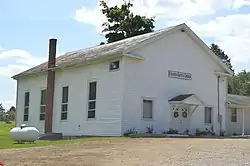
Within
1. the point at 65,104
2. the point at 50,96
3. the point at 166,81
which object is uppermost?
the point at 166,81

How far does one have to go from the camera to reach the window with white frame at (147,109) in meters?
29.6

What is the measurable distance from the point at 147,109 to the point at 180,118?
311 centimetres

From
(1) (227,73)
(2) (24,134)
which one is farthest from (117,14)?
(2) (24,134)

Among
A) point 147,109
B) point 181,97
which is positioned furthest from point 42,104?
point 181,97

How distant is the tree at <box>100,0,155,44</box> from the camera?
194 feet

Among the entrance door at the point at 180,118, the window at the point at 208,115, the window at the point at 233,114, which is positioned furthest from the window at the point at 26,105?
the window at the point at 233,114

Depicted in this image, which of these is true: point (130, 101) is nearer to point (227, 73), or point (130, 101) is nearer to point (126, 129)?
point (126, 129)

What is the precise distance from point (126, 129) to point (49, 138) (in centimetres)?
581

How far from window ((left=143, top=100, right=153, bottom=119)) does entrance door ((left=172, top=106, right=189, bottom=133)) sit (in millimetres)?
2036

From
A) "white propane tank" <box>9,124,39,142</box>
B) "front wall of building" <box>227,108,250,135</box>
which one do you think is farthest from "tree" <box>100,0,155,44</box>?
"white propane tank" <box>9,124,39,142</box>

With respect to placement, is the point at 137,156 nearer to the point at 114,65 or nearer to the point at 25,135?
the point at 25,135

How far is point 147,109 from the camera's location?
29828 mm

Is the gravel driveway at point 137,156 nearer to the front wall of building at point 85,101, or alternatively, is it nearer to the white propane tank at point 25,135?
the white propane tank at point 25,135

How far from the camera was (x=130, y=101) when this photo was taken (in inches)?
1127
